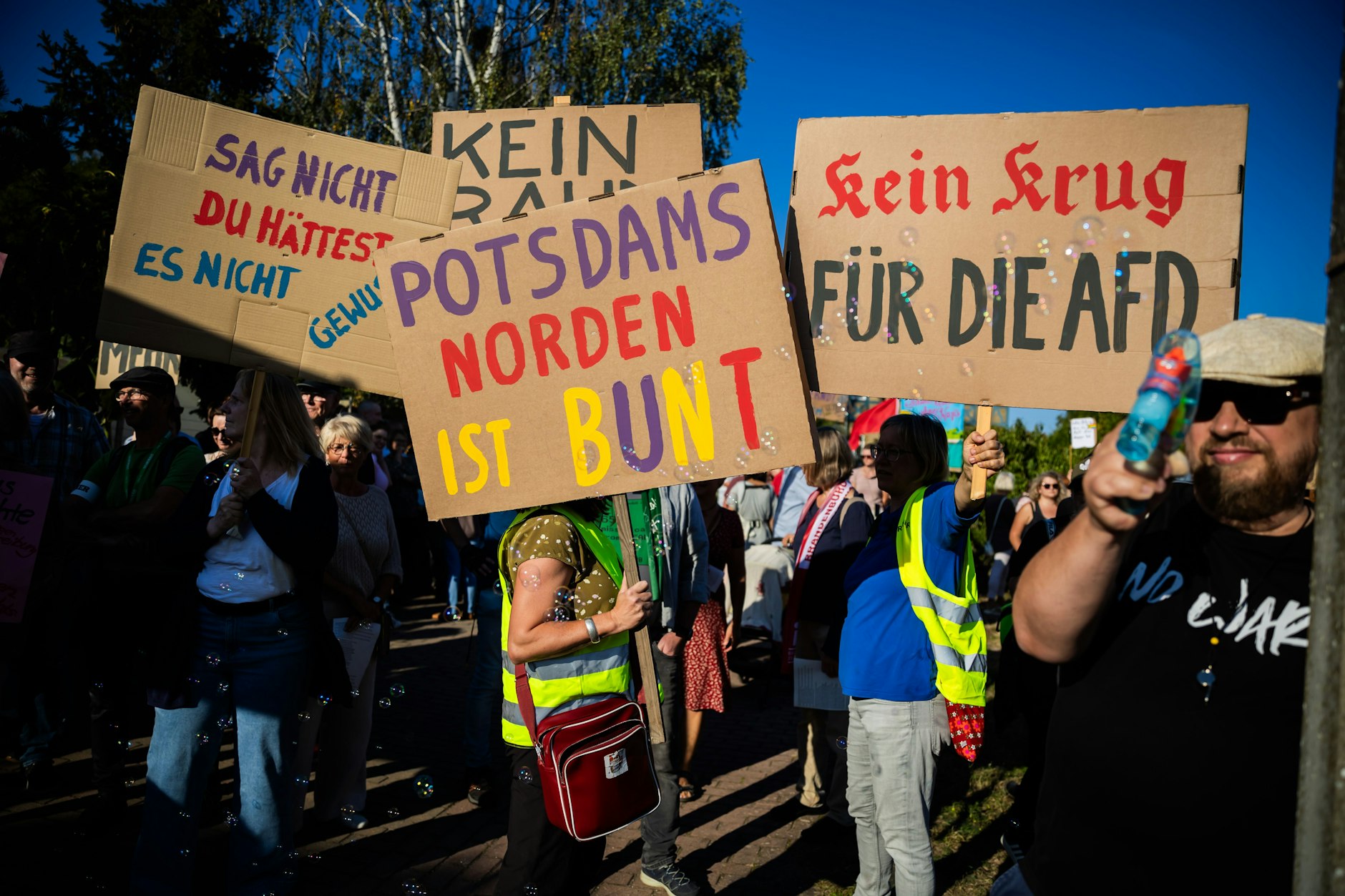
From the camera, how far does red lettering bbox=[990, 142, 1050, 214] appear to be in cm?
277

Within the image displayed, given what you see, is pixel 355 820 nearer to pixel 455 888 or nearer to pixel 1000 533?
pixel 455 888

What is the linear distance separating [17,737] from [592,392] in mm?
5055

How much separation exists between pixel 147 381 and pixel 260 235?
1280 millimetres

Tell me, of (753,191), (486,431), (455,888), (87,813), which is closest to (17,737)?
(87,813)

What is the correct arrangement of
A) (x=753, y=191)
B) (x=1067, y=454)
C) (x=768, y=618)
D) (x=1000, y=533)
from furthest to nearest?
(x=1067, y=454)
(x=1000, y=533)
(x=768, y=618)
(x=753, y=191)

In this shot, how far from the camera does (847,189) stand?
292 centimetres

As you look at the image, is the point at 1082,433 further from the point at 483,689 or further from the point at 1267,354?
the point at 1267,354

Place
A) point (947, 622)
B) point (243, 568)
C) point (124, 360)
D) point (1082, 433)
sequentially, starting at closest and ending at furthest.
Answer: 1. point (947, 622)
2. point (243, 568)
3. point (124, 360)
4. point (1082, 433)

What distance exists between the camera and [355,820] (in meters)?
4.38

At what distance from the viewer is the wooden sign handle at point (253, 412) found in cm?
324

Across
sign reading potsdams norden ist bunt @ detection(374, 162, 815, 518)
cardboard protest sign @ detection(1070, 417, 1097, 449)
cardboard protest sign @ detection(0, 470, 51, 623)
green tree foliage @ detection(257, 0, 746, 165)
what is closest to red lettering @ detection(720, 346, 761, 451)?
sign reading potsdams norden ist bunt @ detection(374, 162, 815, 518)

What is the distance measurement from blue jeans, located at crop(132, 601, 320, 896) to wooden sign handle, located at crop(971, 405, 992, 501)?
249 cm

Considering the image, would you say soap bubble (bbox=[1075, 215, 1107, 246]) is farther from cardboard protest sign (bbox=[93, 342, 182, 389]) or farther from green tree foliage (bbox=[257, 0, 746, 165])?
green tree foliage (bbox=[257, 0, 746, 165])

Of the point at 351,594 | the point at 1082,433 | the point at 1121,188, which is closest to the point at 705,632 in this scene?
the point at 351,594
